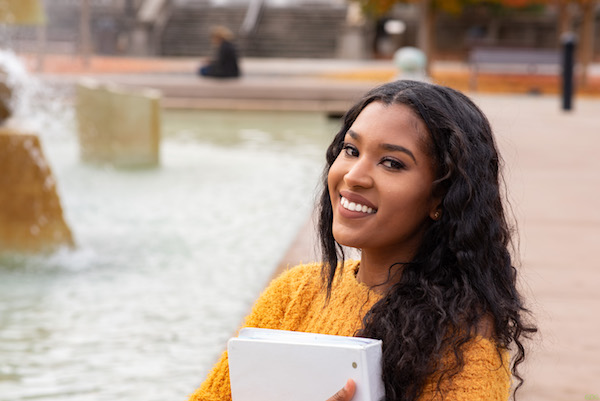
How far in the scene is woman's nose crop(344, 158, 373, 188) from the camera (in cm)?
190

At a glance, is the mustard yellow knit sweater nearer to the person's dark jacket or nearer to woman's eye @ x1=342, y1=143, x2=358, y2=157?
woman's eye @ x1=342, y1=143, x2=358, y2=157

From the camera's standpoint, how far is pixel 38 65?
23.5 m

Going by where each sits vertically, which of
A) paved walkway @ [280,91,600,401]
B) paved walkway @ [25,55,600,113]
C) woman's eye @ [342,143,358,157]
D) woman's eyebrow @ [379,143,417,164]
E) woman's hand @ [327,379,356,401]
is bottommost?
paved walkway @ [25,55,600,113]

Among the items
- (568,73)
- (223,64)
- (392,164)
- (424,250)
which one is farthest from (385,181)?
(223,64)

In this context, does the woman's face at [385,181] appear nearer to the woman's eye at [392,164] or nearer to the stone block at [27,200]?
the woman's eye at [392,164]

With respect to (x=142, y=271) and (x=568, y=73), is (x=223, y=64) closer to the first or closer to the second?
(x=568, y=73)

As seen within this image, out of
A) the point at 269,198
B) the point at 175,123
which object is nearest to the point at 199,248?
the point at 269,198

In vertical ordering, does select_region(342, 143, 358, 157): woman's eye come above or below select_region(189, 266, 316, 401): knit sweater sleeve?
above

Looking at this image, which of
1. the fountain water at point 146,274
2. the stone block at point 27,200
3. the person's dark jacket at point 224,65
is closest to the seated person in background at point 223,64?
the person's dark jacket at point 224,65

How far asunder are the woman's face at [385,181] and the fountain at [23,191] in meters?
4.76

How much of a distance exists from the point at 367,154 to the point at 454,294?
1.07 feet

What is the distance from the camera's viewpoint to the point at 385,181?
1899 millimetres

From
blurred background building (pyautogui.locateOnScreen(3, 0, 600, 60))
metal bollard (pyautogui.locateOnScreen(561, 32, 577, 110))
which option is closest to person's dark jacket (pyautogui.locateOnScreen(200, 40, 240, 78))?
metal bollard (pyautogui.locateOnScreen(561, 32, 577, 110))

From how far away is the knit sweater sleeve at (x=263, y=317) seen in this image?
6.74 feet
